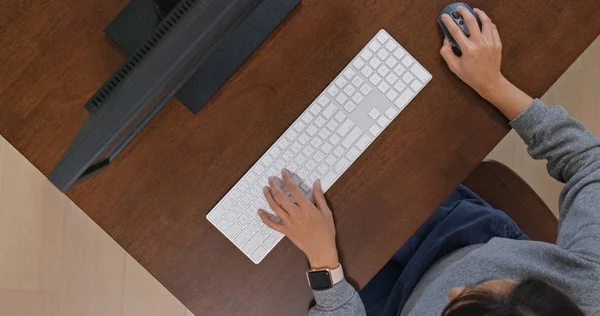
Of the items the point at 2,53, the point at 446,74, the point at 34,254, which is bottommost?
the point at 34,254

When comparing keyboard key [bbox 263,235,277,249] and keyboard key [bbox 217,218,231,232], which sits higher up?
keyboard key [bbox 263,235,277,249]

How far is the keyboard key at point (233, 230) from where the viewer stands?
3.04 feet

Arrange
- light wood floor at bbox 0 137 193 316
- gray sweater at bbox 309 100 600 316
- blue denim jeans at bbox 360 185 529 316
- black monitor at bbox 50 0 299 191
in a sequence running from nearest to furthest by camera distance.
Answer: black monitor at bbox 50 0 299 191, gray sweater at bbox 309 100 600 316, blue denim jeans at bbox 360 185 529 316, light wood floor at bbox 0 137 193 316

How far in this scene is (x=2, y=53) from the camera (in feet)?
2.99

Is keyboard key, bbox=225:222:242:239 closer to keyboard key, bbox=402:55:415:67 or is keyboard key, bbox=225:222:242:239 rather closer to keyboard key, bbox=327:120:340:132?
keyboard key, bbox=327:120:340:132

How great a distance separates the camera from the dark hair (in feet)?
2.41

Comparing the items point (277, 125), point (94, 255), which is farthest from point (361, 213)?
point (94, 255)

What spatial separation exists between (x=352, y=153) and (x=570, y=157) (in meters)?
0.35

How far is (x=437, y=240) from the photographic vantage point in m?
1.10

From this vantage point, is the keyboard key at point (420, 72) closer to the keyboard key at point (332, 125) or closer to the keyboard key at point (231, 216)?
A: the keyboard key at point (332, 125)

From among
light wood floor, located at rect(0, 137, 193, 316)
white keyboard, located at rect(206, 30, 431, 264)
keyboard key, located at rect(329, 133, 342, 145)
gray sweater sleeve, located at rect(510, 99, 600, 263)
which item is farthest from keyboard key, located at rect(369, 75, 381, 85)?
light wood floor, located at rect(0, 137, 193, 316)

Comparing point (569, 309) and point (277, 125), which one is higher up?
point (569, 309)

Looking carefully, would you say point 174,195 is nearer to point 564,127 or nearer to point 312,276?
point 312,276

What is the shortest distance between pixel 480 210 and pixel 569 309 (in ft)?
1.25
